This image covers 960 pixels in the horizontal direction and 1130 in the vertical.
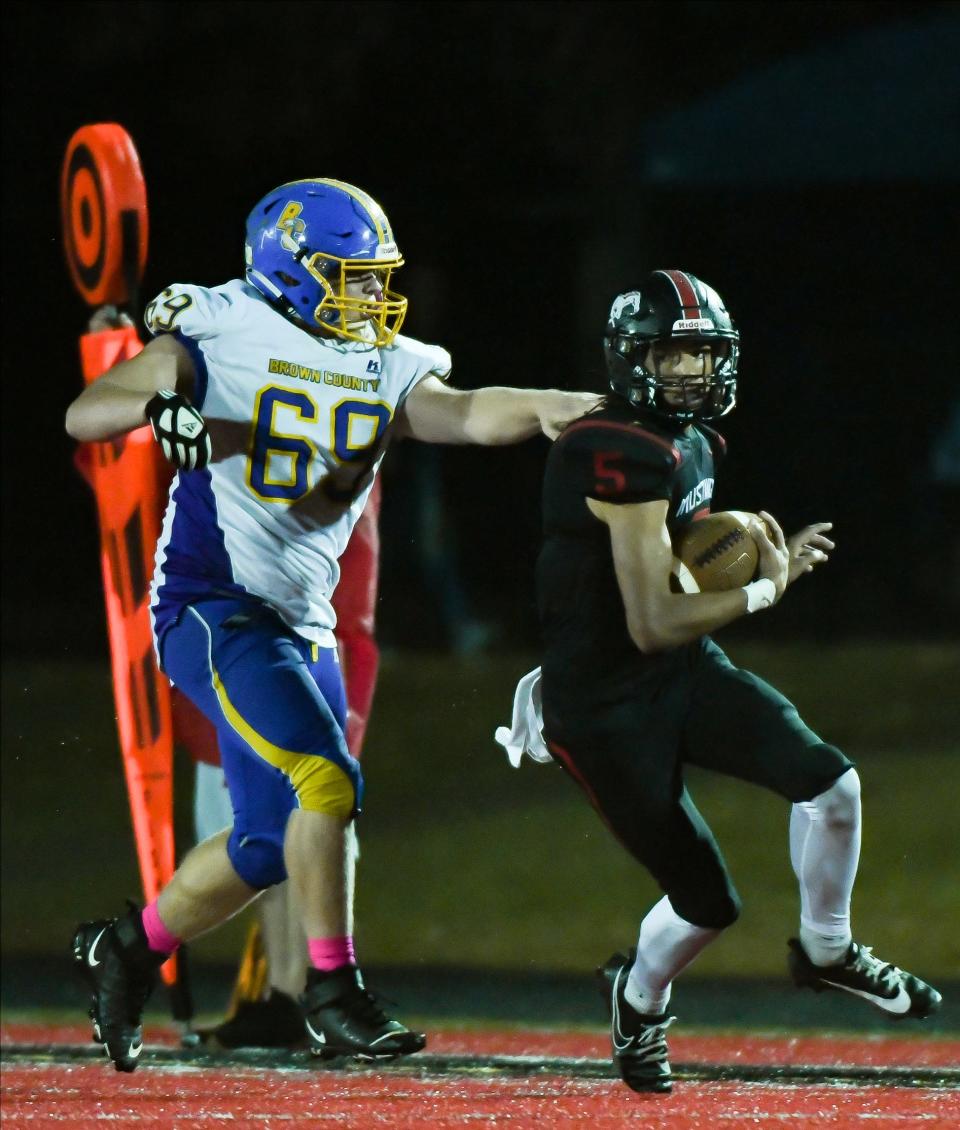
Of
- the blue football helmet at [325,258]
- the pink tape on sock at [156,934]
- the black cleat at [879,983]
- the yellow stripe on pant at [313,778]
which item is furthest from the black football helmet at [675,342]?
the pink tape on sock at [156,934]

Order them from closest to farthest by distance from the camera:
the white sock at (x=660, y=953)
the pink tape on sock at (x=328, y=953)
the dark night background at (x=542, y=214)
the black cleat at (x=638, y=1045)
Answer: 1. the pink tape on sock at (x=328, y=953)
2. the white sock at (x=660, y=953)
3. the black cleat at (x=638, y=1045)
4. the dark night background at (x=542, y=214)

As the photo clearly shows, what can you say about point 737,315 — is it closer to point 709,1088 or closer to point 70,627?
point 70,627

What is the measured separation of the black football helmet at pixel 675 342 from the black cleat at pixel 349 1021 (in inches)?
52.1

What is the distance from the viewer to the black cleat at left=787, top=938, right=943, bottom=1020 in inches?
185

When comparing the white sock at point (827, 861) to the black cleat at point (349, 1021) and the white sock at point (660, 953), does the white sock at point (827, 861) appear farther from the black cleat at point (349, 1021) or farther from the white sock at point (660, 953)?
the black cleat at point (349, 1021)

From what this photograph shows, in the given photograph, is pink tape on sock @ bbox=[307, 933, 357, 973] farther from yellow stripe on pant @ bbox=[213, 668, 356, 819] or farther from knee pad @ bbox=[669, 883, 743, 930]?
knee pad @ bbox=[669, 883, 743, 930]

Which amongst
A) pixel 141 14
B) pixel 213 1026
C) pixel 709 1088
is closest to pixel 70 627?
pixel 141 14

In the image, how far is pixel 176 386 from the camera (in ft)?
15.5

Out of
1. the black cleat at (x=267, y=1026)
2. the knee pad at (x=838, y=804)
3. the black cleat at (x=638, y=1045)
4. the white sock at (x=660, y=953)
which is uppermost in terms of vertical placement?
the knee pad at (x=838, y=804)

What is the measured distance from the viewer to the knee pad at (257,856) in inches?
179

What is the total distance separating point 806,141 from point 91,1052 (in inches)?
459

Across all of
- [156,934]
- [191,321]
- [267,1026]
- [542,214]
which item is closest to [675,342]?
[191,321]

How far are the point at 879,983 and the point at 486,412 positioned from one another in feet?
4.63

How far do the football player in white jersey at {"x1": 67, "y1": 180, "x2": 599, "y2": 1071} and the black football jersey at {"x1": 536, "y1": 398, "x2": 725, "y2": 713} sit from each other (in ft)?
0.42
